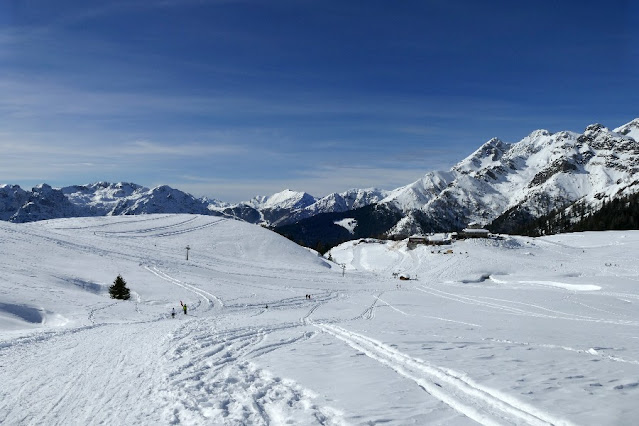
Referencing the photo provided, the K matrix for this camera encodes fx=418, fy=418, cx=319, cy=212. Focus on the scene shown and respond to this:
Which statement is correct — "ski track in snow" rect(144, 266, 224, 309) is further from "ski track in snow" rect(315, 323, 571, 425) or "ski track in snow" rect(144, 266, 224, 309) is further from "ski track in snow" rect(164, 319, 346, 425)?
"ski track in snow" rect(315, 323, 571, 425)

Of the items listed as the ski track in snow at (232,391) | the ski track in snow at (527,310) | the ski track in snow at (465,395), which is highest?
the ski track in snow at (465,395)

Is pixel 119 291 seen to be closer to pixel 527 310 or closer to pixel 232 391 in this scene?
pixel 232 391

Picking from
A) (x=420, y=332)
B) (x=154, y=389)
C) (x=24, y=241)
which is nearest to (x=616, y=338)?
(x=420, y=332)

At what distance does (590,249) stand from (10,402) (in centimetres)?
11381

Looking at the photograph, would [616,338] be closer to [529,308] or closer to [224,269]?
[529,308]

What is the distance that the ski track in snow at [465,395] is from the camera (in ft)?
29.3

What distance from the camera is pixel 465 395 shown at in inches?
412

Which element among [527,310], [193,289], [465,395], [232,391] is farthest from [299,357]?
[193,289]

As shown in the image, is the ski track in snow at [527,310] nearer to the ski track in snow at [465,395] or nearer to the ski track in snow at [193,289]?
the ski track in snow at [465,395]

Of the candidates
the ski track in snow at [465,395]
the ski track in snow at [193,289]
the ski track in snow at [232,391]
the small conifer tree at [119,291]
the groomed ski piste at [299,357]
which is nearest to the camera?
the ski track in snow at [465,395]

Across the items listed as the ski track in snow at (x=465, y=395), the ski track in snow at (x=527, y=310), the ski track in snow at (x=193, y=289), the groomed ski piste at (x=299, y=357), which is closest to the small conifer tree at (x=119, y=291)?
the groomed ski piste at (x=299, y=357)

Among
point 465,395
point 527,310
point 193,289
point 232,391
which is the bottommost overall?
point 193,289

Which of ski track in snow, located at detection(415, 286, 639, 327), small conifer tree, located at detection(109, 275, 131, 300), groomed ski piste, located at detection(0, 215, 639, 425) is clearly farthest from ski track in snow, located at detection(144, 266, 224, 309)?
ski track in snow, located at detection(415, 286, 639, 327)

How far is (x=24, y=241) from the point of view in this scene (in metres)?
64.8
